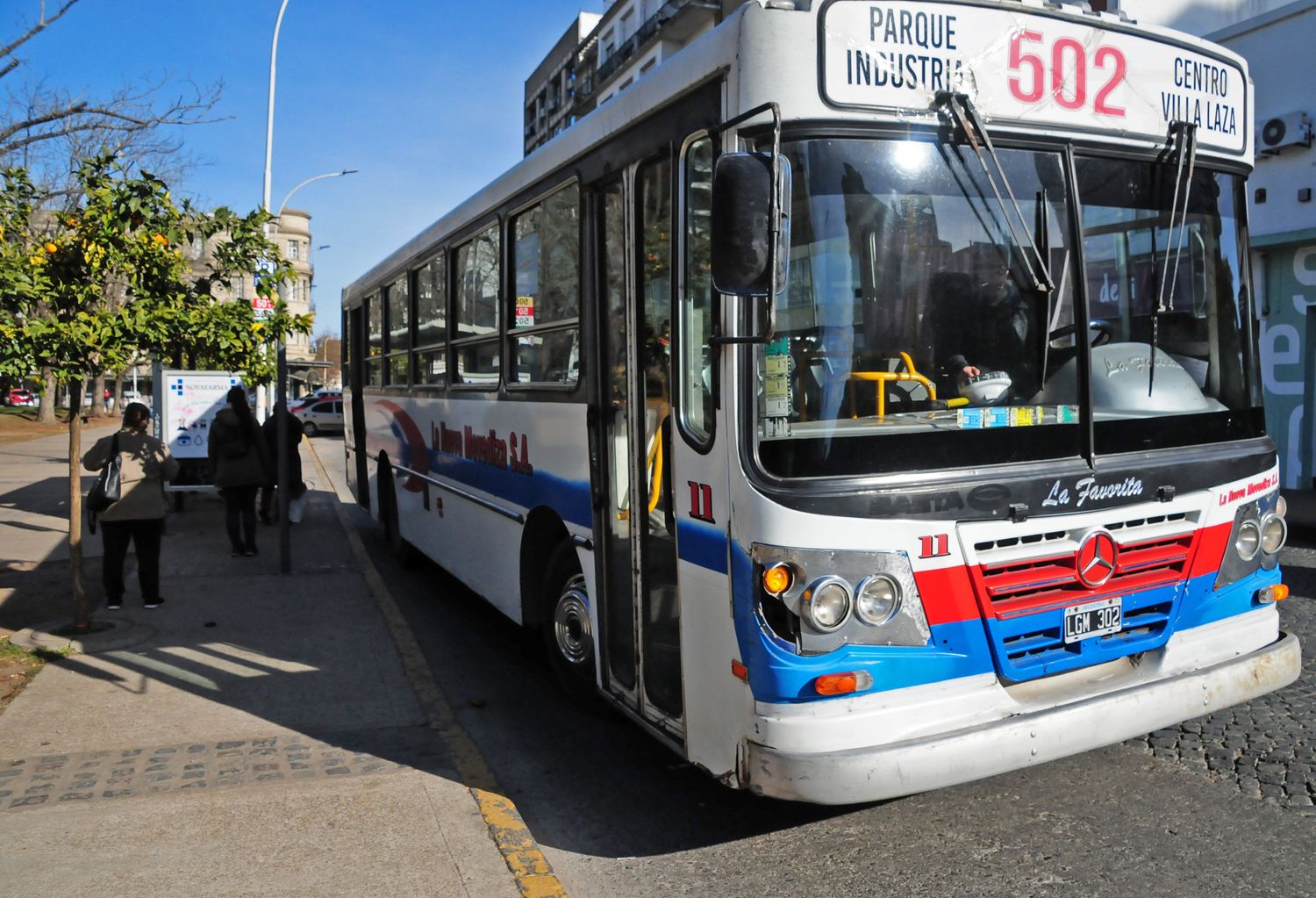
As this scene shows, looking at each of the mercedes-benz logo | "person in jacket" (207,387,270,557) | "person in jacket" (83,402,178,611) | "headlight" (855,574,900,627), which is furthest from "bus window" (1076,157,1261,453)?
"person in jacket" (207,387,270,557)

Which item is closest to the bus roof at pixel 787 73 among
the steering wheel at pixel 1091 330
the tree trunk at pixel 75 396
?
the steering wheel at pixel 1091 330

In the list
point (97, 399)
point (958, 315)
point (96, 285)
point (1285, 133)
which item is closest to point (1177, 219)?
point (958, 315)

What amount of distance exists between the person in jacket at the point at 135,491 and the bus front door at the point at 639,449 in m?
4.74

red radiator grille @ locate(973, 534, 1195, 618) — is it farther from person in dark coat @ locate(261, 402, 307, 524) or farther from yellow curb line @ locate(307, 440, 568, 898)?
person in dark coat @ locate(261, 402, 307, 524)

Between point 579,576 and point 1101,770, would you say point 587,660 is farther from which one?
point 1101,770

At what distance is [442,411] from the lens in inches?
321

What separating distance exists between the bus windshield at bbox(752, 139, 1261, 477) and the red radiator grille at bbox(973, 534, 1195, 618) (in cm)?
38

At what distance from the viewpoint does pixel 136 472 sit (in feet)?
26.5

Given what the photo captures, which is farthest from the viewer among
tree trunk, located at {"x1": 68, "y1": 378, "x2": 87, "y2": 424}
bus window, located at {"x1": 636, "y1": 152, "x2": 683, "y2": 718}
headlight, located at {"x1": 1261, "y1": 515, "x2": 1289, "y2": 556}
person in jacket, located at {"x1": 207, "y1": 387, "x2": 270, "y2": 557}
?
person in jacket, located at {"x1": 207, "y1": 387, "x2": 270, "y2": 557}

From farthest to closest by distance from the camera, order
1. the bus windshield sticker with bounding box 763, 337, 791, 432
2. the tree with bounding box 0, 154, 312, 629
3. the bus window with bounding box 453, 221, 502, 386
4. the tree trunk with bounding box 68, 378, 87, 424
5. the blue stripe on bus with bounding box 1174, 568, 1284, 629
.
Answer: the tree trunk with bounding box 68, 378, 87, 424 → the tree with bounding box 0, 154, 312, 629 → the bus window with bounding box 453, 221, 502, 386 → the blue stripe on bus with bounding box 1174, 568, 1284, 629 → the bus windshield sticker with bounding box 763, 337, 791, 432

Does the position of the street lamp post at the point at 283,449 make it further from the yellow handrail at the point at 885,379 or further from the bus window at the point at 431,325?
the yellow handrail at the point at 885,379

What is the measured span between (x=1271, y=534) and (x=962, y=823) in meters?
1.77

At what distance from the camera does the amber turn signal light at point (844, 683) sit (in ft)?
11.6

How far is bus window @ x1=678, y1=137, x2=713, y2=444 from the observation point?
398 cm
